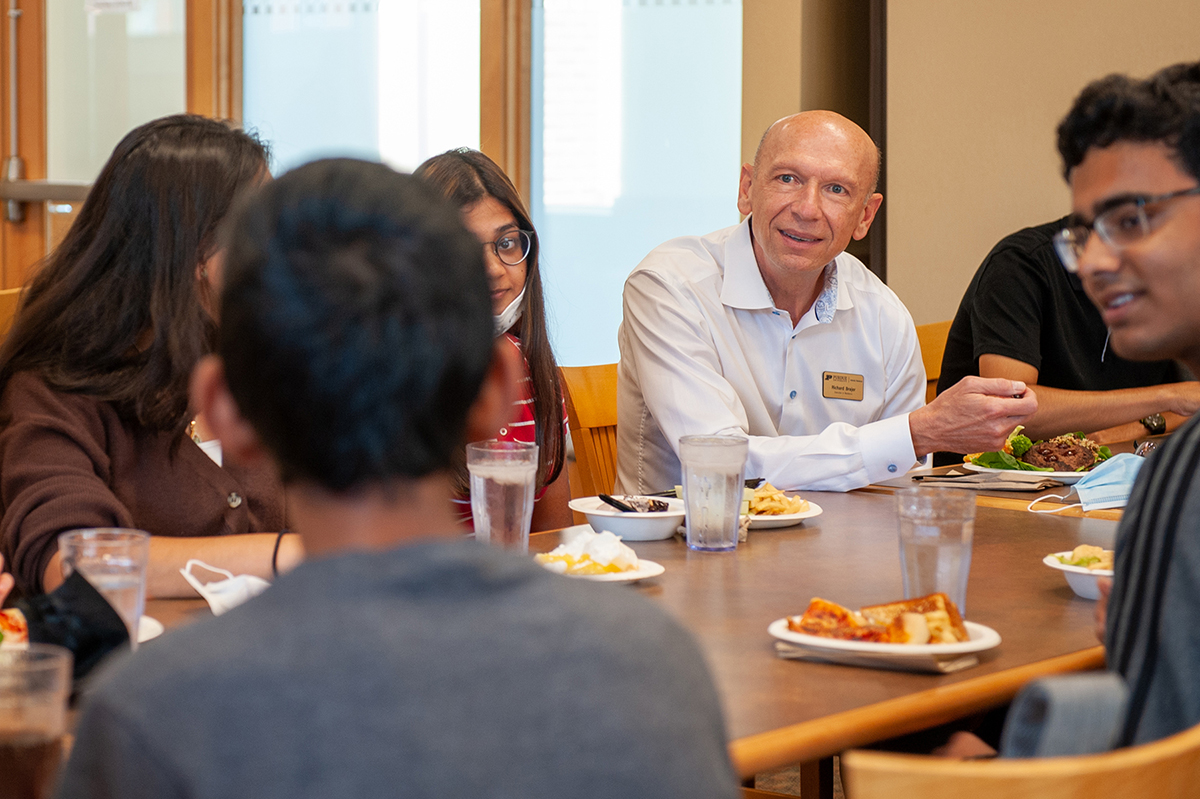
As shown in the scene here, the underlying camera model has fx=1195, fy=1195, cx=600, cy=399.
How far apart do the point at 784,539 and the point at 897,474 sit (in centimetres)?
59

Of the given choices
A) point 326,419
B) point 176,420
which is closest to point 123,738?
point 326,419

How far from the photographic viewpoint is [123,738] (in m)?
0.56

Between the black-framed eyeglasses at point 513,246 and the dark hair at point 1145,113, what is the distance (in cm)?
122

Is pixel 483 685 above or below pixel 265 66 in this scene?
below

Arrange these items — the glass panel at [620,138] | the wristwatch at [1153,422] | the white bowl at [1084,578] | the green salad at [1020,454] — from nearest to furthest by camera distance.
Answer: the white bowl at [1084,578], the green salad at [1020,454], the wristwatch at [1153,422], the glass panel at [620,138]

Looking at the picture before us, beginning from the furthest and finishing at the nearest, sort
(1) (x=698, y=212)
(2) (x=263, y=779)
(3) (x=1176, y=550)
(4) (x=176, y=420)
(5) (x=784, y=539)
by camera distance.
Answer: (1) (x=698, y=212), (5) (x=784, y=539), (4) (x=176, y=420), (3) (x=1176, y=550), (2) (x=263, y=779)

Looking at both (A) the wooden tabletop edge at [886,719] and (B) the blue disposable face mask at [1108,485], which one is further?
(B) the blue disposable face mask at [1108,485]

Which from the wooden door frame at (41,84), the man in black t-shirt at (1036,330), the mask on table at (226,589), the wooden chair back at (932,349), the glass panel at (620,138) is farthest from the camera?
the wooden door frame at (41,84)

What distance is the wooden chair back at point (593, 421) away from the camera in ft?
8.61

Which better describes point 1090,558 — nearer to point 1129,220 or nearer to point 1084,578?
point 1084,578

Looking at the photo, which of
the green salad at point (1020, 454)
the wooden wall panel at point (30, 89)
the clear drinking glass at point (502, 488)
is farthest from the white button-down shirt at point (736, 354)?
the wooden wall panel at point (30, 89)

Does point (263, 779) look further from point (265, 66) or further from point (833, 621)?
point (265, 66)

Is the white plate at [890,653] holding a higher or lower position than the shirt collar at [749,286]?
lower

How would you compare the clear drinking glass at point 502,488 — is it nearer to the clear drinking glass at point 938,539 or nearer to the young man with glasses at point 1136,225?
the clear drinking glass at point 938,539
